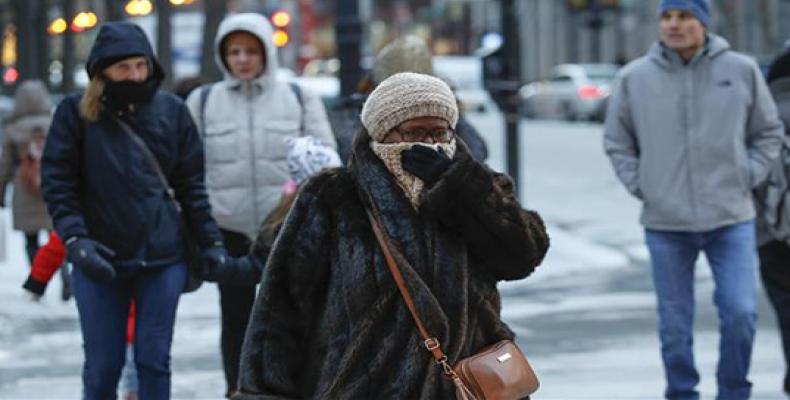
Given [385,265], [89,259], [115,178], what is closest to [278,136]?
[115,178]

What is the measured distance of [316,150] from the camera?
753cm

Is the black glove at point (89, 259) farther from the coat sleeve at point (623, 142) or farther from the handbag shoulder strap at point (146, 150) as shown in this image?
the coat sleeve at point (623, 142)

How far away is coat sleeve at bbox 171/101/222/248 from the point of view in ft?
23.7

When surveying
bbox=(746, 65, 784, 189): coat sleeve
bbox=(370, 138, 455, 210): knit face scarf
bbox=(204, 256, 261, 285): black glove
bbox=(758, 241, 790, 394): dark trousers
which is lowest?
bbox=(758, 241, 790, 394): dark trousers

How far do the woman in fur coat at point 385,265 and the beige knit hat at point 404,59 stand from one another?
2.78m

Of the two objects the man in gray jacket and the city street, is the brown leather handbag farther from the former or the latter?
the city street

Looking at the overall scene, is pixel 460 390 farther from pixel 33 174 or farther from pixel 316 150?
pixel 33 174

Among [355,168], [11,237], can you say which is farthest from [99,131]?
[11,237]

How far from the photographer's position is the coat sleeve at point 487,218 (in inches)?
189

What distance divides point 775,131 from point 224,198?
2359 millimetres

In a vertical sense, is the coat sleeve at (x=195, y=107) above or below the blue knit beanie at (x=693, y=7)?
below

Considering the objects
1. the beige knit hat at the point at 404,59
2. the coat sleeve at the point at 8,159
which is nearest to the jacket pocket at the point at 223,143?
the beige knit hat at the point at 404,59

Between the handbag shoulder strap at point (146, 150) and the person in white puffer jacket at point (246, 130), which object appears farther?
the person in white puffer jacket at point (246, 130)

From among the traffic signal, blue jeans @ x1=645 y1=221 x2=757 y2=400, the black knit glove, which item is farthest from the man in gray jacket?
the traffic signal
